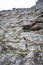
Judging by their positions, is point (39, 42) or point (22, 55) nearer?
point (22, 55)

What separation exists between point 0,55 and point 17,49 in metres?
3.16

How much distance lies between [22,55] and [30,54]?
1.20 m

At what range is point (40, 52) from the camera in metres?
22.8

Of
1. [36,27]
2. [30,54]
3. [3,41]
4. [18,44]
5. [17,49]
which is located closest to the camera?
[30,54]

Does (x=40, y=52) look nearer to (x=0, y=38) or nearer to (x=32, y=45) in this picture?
(x=32, y=45)

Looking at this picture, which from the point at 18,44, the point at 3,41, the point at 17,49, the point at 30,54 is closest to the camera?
the point at 30,54

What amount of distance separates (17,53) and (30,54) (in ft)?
6.87

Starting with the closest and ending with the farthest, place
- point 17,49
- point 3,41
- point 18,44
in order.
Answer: point 17,49 → point 18,44 → point 3,41

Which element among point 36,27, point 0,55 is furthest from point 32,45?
point 36,27

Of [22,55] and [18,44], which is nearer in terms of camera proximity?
[22,55]

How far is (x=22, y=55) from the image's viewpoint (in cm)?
2306

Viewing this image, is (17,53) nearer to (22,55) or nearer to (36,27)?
(22,55)

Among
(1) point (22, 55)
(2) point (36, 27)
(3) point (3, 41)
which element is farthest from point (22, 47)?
(2) point (36, 27)

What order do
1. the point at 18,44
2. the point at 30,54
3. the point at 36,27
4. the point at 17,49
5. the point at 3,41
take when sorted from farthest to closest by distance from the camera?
1. the point at 36,27
2. the point at 3,41
3. the point at 18,44
4. the point at 17,49
5. the point at 30,54
